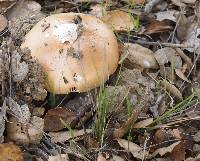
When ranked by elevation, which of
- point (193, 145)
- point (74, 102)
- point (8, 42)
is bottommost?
point (193, 145)

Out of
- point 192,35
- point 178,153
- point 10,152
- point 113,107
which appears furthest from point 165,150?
point 192,35

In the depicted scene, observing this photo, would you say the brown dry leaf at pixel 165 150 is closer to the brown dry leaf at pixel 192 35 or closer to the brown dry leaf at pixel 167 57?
the brown dry leaf at pixel 167 57

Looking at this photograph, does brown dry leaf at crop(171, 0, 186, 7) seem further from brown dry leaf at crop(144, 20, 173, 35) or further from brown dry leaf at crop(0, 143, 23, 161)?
brown dry leaf at crop(0, 143, 23, 161)

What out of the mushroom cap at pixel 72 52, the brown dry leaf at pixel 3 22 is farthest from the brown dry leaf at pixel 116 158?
the brown dry leaf at pixel 3 22

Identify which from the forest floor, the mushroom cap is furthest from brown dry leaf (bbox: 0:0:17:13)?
the mushroom cap

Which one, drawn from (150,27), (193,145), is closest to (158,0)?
(150,27)

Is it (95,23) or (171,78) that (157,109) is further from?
(95,23)

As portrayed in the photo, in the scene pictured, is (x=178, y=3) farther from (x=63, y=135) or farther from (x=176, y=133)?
(x=63, y=135)
